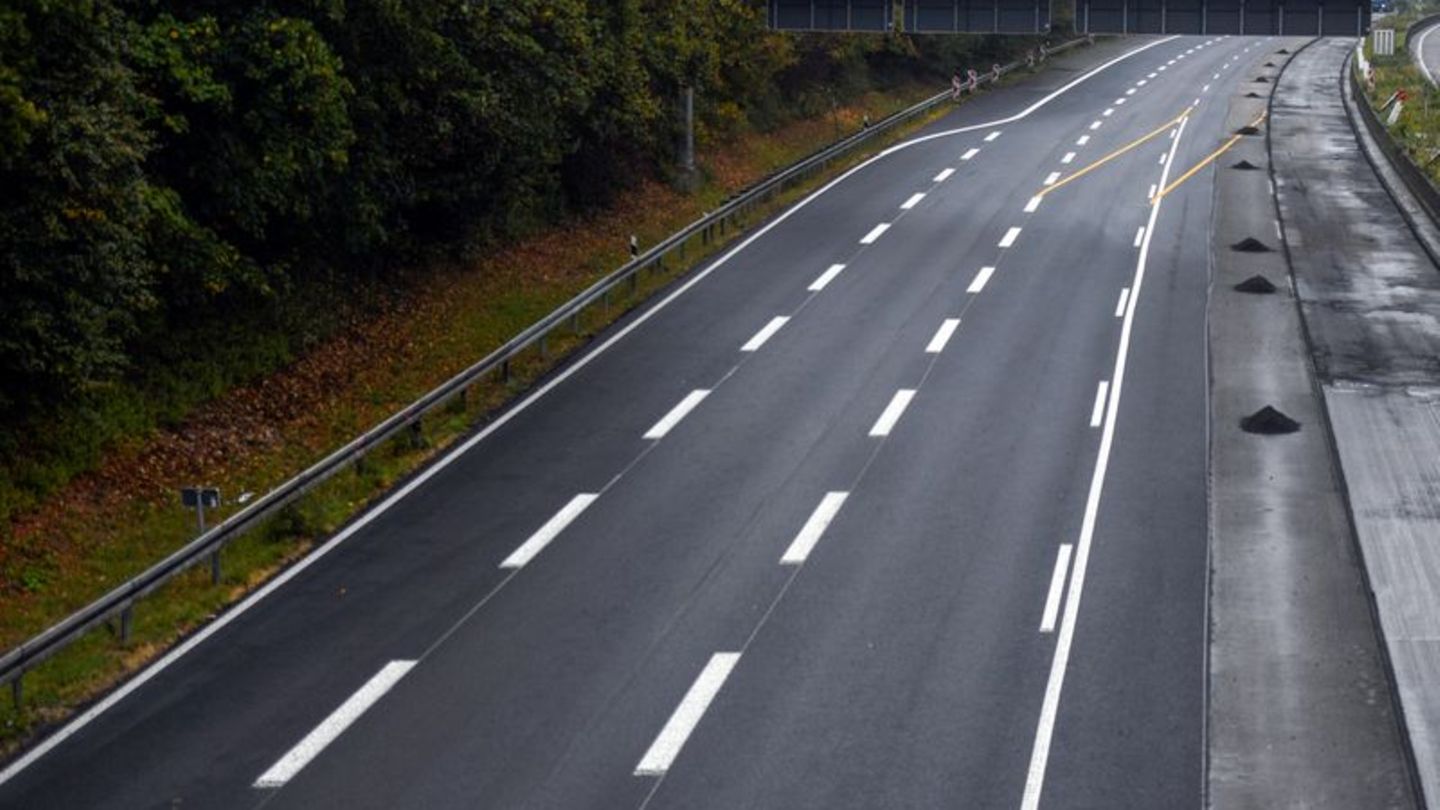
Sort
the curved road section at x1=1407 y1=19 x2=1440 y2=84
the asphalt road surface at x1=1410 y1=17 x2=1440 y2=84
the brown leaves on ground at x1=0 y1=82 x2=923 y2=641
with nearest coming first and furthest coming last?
the brown leaves on ground at x1=0 y1=82 x2=923 y2=641 < the asphalt road surface at x1=1410 y1=17 x2=1440 y2=84 < the curved road section at x1=1407 y1=19 x2=1440 y2=84

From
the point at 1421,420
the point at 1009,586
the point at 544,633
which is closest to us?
the point at 544,633

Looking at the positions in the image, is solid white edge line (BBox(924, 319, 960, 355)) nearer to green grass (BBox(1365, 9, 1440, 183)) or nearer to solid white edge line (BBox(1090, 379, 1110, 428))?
solid white edge line (BBox(1090, 379, 1110, 428))

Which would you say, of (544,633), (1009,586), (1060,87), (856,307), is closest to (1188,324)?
(856,307)

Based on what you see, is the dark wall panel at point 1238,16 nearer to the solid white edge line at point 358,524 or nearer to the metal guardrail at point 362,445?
the metal guardrail at point 362,445

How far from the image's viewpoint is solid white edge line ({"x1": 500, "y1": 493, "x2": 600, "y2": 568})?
23766mm

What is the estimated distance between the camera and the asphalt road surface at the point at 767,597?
17500 mm

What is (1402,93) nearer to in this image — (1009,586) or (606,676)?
(1009,586)

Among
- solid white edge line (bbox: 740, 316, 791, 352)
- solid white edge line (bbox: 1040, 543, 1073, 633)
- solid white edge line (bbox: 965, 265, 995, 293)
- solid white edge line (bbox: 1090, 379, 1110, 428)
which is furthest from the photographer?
solid white edge line (bbox: 965, 265, 995, 293)

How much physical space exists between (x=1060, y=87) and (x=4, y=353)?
6171 cm

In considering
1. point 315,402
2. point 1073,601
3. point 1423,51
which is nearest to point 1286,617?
point 1073,601

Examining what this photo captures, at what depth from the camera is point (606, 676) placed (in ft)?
64.8

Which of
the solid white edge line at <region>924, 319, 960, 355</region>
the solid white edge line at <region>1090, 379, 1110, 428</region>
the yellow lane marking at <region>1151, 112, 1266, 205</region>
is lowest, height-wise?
the solid white edge line at <region>1090, 379, 1110, 428</region>

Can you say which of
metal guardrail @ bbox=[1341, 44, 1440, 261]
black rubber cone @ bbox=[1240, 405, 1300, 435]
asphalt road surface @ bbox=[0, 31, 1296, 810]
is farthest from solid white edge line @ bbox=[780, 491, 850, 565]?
metal guardrail @ bbox=[1341, 44, 1440, 261]

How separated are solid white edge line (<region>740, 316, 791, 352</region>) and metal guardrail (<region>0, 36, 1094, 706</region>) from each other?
3.38 meters
